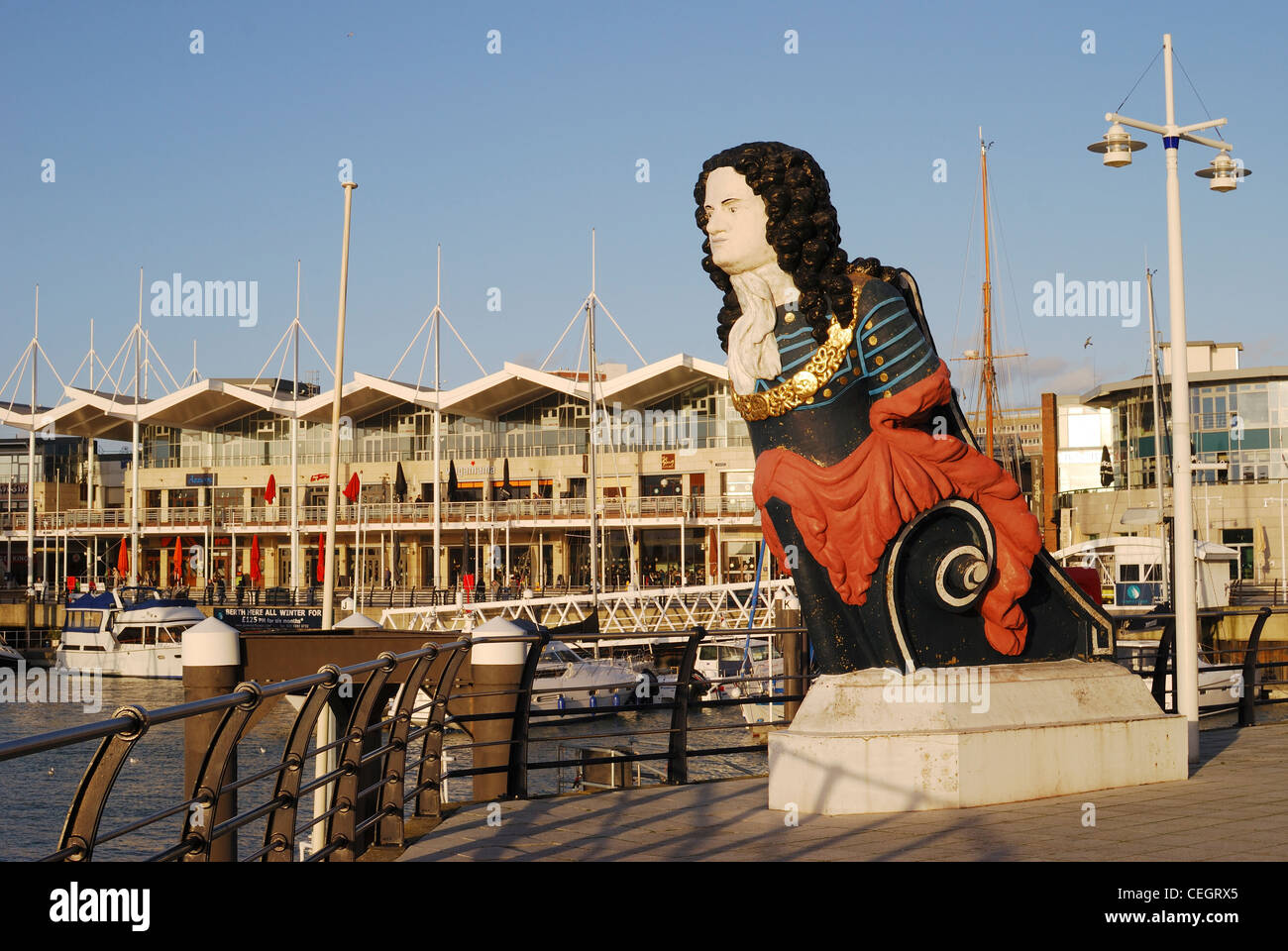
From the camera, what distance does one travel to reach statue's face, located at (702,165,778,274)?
345 inches

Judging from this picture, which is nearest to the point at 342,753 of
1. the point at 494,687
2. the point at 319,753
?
the point at 319,753

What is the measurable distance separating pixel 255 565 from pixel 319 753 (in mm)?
60894

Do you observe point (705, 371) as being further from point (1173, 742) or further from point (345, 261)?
point (1173, 742)

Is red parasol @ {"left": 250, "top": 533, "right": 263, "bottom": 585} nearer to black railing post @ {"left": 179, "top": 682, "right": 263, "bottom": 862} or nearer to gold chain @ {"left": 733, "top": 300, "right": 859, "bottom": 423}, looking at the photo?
gold chain @ {"left": 733, "top": 300, "right": 859, "bottom": 423}

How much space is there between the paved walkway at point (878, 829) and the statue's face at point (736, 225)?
337 centimetres

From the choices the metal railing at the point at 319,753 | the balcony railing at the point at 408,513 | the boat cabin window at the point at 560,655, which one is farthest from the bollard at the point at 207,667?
the balcony railing at the point at 408,513

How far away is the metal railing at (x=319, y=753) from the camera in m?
3.69

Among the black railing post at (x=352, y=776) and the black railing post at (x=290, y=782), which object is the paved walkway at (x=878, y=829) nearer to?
the black railing post at (x=352, y=776)

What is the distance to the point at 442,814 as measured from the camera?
828 centimetres

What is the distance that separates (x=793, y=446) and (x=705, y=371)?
47416 millimetres

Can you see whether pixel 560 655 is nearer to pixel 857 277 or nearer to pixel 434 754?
pixel 434 754
